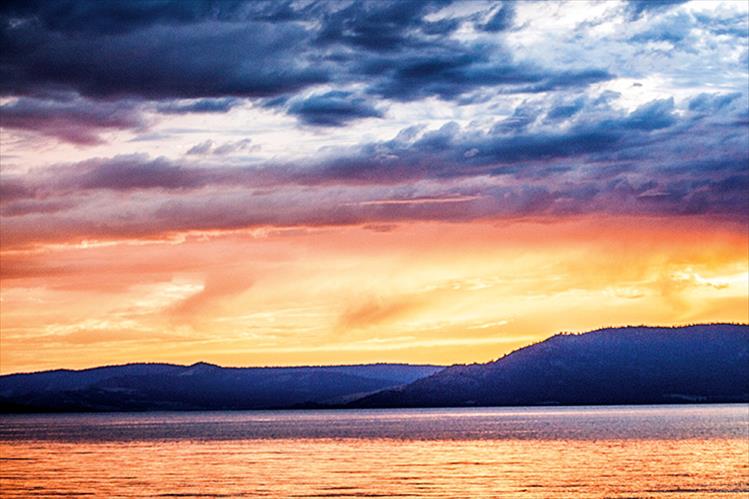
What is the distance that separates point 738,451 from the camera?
6024 inches

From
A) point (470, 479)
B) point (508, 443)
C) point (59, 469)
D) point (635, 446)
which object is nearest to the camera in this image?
point (470, 479)

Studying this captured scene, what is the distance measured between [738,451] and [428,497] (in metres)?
72.1

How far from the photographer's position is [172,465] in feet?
464

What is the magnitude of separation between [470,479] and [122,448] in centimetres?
9505

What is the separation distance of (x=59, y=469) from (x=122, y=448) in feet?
183

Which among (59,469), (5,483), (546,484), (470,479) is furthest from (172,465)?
(546,484)

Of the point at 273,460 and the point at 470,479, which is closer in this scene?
the point at 470,479

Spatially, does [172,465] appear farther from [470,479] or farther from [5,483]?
[470,479]

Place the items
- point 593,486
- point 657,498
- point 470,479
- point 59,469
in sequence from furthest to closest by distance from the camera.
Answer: point 59,469
point 470,479
point 593,486
point 657,498

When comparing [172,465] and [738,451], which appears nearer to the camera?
[172,465]

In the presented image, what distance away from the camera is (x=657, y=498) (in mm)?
94312

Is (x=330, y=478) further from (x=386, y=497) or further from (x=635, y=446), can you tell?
(x=635, y=446)

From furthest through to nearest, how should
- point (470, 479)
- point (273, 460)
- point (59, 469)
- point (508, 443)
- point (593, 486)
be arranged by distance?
1. point (508, 443)
2. point (273, 460)
3. point (59, 469)
4. point (470, 479)
5. point (593, 486)

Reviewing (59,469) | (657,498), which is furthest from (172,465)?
(657,498)
